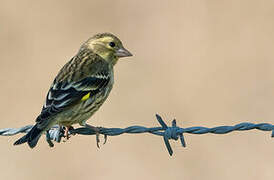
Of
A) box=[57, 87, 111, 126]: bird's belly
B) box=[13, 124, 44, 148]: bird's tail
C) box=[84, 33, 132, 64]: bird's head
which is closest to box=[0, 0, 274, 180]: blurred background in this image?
box=[84, 33, 132, 64]: bird's head

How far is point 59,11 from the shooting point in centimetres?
1462

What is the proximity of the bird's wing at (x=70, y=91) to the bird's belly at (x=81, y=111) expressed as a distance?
0.07 m

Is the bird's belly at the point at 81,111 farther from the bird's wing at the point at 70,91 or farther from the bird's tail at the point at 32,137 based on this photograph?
the bird's tail at the point at 32,137

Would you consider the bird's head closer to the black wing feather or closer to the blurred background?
the black wing feather

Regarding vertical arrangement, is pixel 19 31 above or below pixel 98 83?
above

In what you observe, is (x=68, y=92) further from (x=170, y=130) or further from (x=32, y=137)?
(x=170, y=130)

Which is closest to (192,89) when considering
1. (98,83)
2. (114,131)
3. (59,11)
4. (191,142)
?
(191,142)

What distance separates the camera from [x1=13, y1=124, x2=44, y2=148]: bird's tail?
7.41 meters

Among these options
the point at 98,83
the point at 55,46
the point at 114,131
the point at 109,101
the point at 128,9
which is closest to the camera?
the point at 114,131

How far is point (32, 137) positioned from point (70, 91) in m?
0.89

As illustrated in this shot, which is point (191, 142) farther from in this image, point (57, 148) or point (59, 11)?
point (59, 11)

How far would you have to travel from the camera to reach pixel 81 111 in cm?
828

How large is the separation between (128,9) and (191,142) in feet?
11.8

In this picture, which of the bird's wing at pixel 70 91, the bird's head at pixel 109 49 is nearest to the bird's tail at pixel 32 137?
the bird's wing at pixel 70 91
